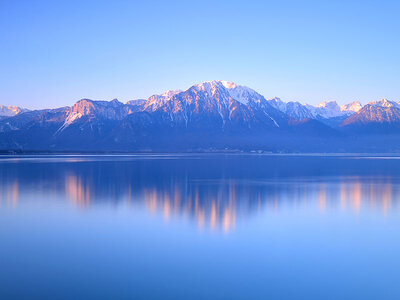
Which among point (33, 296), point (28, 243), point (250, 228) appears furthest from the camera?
point (250, 228)

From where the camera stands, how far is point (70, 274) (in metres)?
14.7

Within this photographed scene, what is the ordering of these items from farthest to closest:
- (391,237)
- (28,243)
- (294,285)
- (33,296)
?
(391,237) < (28,243) < (294,285) < (33,296)

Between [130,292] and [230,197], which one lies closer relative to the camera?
[130,292]

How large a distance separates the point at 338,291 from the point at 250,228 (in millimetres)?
9314

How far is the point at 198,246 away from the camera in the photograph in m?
18.8

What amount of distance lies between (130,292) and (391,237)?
13.7m

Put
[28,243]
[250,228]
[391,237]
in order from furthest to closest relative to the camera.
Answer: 1. [250,228]
2. [391,237]
3. [28,243]

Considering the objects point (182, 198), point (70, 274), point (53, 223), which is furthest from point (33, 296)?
point (182, 198)

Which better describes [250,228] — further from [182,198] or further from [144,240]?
[182,198]

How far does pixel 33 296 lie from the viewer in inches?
503

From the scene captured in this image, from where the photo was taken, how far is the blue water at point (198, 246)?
1372cm

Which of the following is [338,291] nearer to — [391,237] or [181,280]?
[181,280]

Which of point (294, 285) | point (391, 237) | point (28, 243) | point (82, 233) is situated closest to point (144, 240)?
point (82, 233)

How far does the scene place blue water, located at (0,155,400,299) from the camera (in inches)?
540
